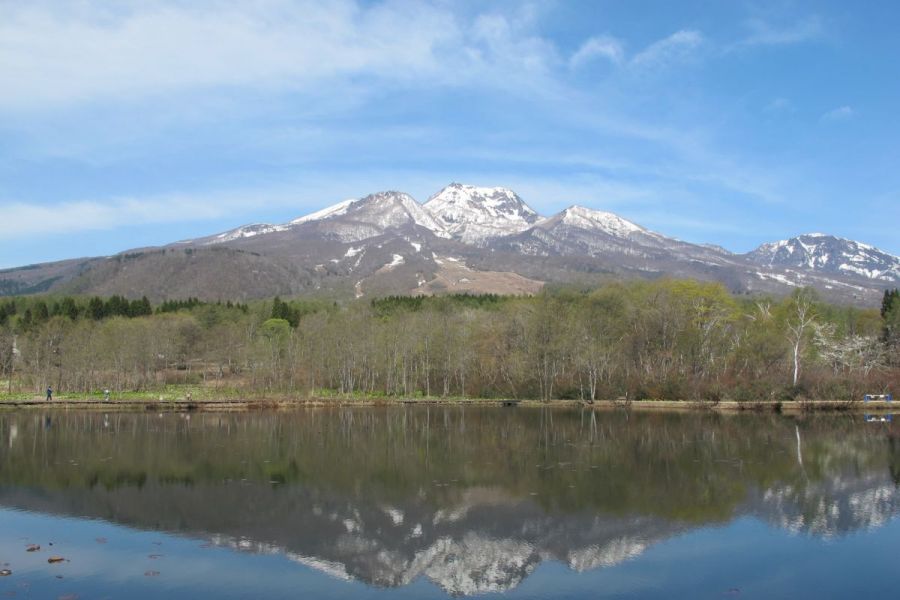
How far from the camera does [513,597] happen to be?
1655 centimetres

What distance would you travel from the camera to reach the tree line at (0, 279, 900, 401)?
245ft

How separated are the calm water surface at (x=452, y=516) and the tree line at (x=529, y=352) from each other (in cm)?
3050

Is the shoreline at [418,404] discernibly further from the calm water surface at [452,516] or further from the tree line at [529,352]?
the calm water surface at [452,516]

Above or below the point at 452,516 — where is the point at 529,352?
above

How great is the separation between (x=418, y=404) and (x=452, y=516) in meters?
56.7

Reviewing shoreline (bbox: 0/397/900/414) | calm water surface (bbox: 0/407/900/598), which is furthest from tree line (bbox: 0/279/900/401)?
calm water surface (bbox: 0/407/900/598)

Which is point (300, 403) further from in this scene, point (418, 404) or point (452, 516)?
point (452, 516)

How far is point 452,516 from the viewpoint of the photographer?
79.0 ft

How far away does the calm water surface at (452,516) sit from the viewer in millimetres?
17781

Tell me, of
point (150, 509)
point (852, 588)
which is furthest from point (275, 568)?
point (852, 588)

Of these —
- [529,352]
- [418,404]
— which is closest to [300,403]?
[418,404]

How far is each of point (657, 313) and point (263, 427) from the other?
1763 inches

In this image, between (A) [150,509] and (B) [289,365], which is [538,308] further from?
(A) [150,509]

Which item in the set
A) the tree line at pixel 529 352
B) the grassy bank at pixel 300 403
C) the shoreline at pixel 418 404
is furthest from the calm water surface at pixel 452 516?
the tree line at pixel 529 352
